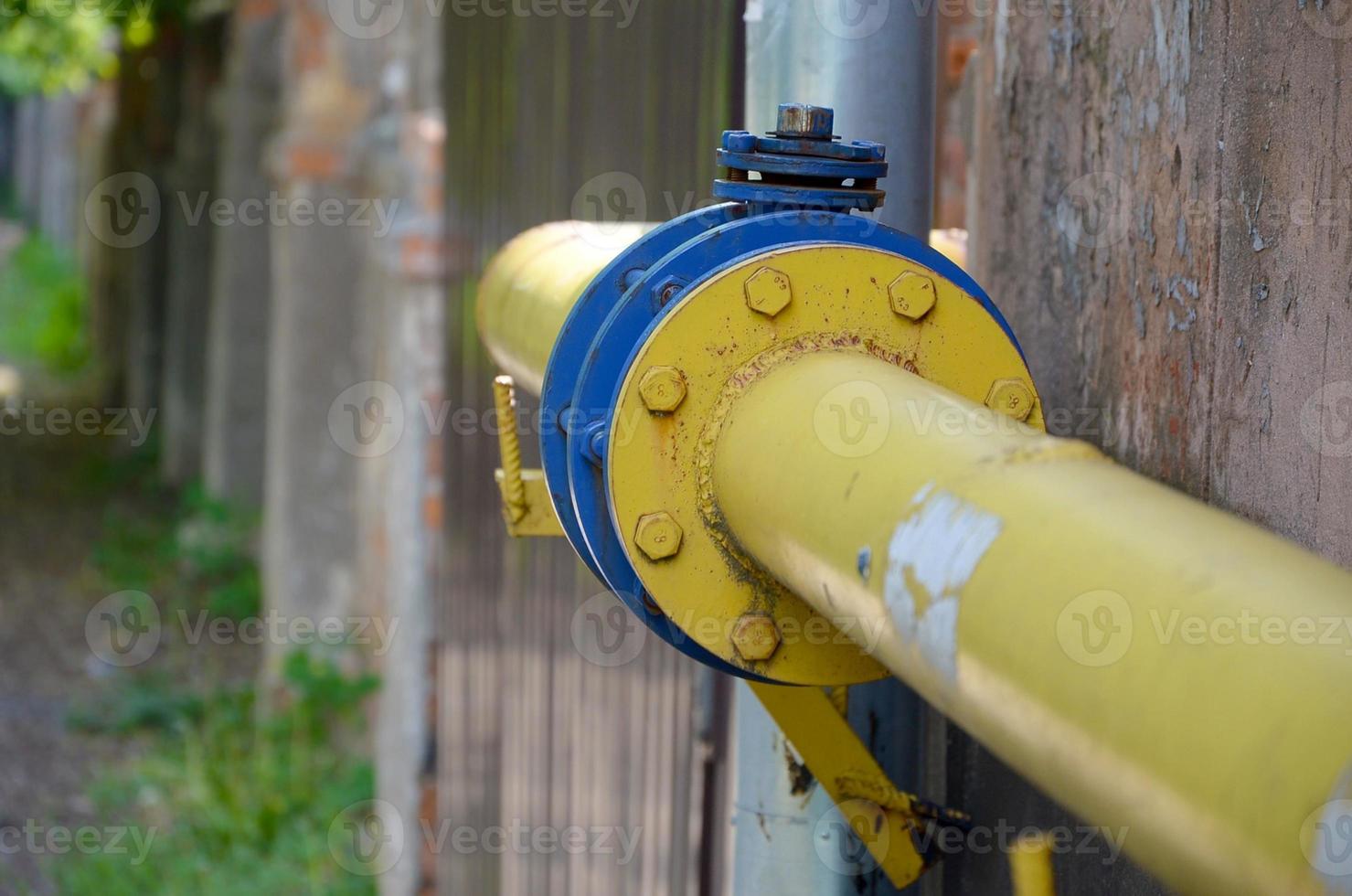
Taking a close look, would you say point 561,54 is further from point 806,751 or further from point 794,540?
point 794,540

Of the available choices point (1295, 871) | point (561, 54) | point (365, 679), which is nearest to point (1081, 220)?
point (1295, 871)

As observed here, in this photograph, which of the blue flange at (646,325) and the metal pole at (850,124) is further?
the metal pole at (850,124)

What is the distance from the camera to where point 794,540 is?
2.59ft

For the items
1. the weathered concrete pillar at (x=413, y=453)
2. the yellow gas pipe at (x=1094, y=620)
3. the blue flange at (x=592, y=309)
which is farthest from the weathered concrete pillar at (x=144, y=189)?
the yellow gas pipe at (x=1094, y=620)

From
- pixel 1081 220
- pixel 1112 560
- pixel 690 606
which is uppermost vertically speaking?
pixel 1081 220

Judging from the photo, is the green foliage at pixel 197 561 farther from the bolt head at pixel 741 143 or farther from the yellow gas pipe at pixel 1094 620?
the yellow gas pipe at pixel 1094 620

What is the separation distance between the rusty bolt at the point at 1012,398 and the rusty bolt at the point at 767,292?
15 cm

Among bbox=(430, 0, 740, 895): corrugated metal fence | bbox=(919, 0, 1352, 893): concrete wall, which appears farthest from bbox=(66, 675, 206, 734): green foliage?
bbox=(919, 0, 1352, 893): concrete wall

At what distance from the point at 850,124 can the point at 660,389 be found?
0.48 m

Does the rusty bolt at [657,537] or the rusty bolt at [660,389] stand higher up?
the rusty bolt at [660,389]

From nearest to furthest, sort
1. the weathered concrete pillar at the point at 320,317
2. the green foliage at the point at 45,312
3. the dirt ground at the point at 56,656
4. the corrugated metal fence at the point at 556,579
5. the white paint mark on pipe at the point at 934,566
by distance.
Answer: the white paint mark on pipe at the point at 934,566 → the corrugated metal fence at the point at 556,579 → the dirt ground at the point at 56,656 → the weathered concrete pillar at the point at 320,317 → the green foliage at the point at 45,312

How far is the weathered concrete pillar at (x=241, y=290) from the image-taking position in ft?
25.0

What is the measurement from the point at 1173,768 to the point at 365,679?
5.24m

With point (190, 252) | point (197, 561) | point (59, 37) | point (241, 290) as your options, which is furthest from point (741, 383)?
point (190, 252)
